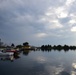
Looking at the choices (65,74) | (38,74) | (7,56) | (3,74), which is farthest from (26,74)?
(7,56)

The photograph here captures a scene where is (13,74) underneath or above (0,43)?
underneath

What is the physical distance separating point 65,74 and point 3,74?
12.1 metres

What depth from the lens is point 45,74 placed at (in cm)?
3528

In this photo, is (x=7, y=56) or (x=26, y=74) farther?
(x=7, y=56)

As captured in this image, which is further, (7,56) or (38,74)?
(7,56)

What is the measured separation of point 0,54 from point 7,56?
4.66 metres

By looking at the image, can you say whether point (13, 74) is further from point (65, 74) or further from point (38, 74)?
point (65, 74)

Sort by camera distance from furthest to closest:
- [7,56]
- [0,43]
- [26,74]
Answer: [0,43]
[7,56]
[26,74]

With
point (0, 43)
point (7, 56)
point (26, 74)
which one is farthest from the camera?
point (0, 43)

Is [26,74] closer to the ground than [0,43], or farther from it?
closer to the ground

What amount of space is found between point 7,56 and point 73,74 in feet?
155

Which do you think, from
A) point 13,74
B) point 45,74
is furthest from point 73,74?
point 13,74

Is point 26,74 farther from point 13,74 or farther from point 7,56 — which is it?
point 7,56

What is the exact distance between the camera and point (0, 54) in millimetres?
81188
